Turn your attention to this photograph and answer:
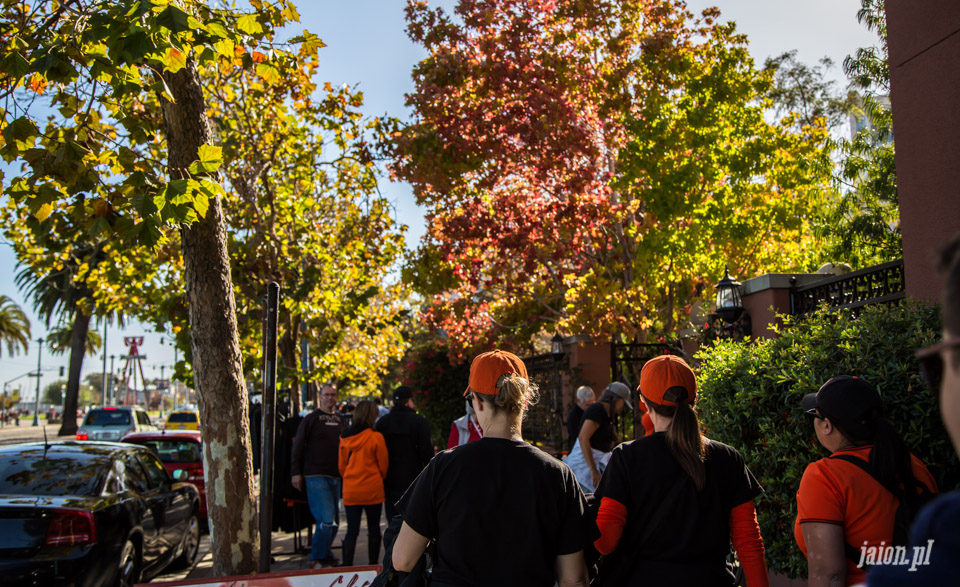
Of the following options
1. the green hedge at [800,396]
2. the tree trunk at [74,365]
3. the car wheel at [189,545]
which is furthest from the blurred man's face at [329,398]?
the tree trunk at [74,365]

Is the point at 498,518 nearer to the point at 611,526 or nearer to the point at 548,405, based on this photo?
the point at 611,526

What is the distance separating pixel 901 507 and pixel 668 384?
0.99 m

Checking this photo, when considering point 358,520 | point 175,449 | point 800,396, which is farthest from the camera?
point 175,449

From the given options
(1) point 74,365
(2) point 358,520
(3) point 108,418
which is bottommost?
(2) point 358,520

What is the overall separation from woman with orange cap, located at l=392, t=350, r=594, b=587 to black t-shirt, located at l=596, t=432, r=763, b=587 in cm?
21

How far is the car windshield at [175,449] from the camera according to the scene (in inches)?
471

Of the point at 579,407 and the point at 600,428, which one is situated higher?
the point at 579,407

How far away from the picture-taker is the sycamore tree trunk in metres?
6.30

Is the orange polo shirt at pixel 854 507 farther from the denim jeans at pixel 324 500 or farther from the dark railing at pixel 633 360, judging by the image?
the dark railing at pixel 633 360

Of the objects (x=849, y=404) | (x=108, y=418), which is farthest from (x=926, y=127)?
(x=108, y=418)

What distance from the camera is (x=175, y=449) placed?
12.1 metres

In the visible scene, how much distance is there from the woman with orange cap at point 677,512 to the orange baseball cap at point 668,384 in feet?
0.21

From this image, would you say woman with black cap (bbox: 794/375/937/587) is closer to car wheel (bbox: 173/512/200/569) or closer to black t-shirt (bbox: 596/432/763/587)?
black t-shirt (bbox: 596/432/763/587)

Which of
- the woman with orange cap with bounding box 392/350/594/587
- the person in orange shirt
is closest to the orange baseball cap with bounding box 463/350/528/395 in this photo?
the woman with orange cap with bounding box 392/350/594/587
